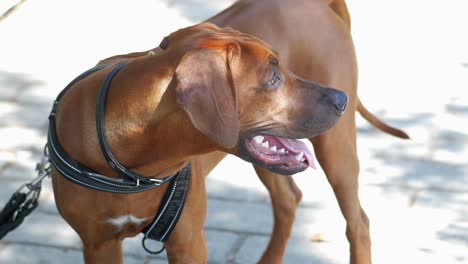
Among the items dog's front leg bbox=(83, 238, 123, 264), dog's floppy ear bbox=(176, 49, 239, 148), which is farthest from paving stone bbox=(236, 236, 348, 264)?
dog's floppy ear bbox=(176, 49, 239, 148)

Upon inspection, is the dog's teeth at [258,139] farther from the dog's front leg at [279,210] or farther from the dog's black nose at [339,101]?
the dog's front leg at [279,210]

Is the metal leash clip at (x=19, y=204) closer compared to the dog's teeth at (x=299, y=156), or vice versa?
the dog's teeth at (x=299, y=156)

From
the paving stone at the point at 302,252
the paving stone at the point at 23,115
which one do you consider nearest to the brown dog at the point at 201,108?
the paving stone at the point at 302,252

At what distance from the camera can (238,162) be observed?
6.10 meters

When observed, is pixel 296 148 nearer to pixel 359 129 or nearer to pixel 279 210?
pixel 279 210

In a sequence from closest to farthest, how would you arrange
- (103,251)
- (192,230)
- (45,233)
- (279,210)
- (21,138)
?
(192,230)
(103,251)
(279,210)
(45,233)
(21,138)

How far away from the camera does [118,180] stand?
3875mm

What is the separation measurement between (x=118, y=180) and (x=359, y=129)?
2773mm

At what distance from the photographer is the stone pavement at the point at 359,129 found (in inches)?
209

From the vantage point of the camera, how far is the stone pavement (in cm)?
532

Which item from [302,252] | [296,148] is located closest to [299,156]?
[296,148]

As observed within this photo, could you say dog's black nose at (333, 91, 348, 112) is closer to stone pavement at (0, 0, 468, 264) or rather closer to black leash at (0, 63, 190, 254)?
black leash at (0, 63, 190, 254)

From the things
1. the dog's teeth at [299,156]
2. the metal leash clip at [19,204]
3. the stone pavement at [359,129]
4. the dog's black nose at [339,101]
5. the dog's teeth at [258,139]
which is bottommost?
the stone pavement at [359,129]

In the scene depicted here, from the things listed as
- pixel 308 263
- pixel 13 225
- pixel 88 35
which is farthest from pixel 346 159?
pixel 88 35
